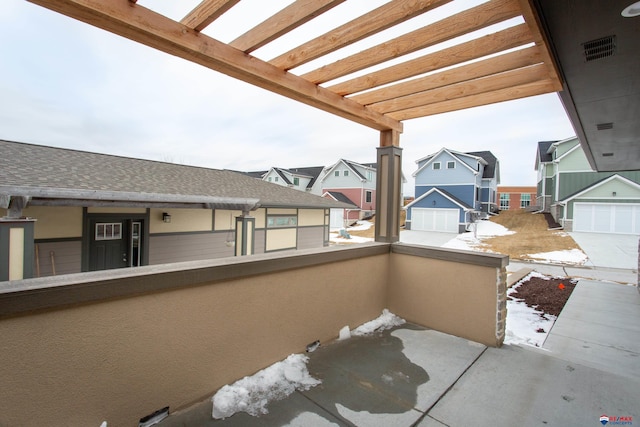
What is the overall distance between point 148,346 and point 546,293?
6681mm

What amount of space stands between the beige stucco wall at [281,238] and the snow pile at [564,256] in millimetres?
8329

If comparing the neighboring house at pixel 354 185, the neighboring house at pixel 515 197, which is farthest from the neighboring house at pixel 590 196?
the neighboring house at pixel 354 185

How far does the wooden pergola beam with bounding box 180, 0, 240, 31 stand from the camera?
5.32 feet

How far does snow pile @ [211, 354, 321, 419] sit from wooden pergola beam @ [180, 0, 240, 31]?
7.83 ft

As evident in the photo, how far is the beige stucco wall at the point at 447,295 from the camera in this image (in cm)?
285

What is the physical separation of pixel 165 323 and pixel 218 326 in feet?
1.18

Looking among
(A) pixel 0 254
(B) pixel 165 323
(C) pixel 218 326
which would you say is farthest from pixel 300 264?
(A) pixel 0 254

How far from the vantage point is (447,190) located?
20203 mm

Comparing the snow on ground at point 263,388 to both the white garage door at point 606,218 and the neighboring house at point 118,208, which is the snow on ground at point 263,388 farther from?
the white garage door at point 606,218

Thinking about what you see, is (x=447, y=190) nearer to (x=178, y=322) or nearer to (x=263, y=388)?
(x=263, y=388)

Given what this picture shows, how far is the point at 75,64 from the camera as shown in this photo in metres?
7.99

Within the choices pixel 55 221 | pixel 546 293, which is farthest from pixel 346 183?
pixel 55 221

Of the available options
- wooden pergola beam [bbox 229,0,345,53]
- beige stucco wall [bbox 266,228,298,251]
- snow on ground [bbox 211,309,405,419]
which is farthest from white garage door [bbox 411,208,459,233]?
wooden pergola beam [bbox 229,0,345,53]

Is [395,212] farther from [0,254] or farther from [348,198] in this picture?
[348,198]
